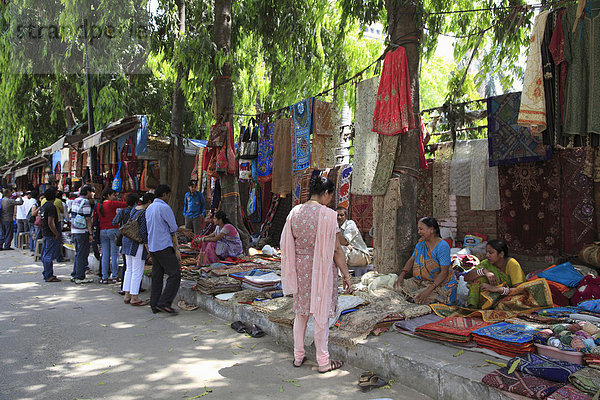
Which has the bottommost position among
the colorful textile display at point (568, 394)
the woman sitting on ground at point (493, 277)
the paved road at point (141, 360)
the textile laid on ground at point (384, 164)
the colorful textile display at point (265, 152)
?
the paved road at point (141, 360)

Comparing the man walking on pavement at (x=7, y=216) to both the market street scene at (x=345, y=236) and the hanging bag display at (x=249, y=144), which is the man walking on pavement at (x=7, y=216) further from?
the hanging bag display at (x=249, y=144)

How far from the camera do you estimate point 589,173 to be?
6.51m

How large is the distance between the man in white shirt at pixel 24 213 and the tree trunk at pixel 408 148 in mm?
12528

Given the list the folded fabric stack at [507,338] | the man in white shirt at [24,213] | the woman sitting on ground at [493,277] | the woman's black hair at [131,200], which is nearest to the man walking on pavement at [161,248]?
the woman's black hair at [131,200]

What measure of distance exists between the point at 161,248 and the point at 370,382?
3724 millimetres

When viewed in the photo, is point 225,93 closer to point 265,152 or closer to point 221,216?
point 265,152

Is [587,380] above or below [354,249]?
below

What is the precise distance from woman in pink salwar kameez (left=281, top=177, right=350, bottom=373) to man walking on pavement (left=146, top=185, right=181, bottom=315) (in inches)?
105

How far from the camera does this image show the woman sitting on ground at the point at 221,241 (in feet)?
28.5

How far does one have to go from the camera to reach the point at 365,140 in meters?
6.86

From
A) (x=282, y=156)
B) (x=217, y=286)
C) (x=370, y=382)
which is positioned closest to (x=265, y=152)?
(x=282, y=156)

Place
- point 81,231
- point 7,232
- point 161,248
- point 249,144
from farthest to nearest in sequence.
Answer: point 7,232, point 249,144, point 81,231, point 161,248

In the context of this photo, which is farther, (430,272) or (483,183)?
(483,183)

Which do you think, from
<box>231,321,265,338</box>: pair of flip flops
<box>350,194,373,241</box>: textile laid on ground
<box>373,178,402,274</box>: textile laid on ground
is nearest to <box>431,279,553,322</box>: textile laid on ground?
<box>373,178,402,274</box>: textile laid on ground
